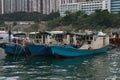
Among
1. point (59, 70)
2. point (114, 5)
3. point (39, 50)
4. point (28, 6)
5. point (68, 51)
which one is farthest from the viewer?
point (28, 6)

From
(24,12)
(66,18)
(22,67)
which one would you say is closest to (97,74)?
(22,67)

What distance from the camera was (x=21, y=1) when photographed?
155 meters

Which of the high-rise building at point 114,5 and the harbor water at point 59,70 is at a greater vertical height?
the high-rise building at point 114,5

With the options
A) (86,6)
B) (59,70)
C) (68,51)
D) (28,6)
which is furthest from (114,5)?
(59,70)

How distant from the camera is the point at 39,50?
129 feet

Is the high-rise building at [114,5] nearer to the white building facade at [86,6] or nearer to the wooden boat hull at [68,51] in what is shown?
the white building facade at [86,6]

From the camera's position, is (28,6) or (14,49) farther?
(28,6)

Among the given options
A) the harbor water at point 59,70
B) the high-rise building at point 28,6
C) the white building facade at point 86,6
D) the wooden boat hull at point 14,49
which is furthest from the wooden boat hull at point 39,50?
the high-rise building at point 28,6

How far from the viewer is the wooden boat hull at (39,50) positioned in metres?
38.9

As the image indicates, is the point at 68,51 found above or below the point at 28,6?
below

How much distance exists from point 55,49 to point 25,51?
511cm

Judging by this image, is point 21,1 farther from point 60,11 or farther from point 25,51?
point 25,51

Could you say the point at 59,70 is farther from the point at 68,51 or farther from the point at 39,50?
the point at 39,50

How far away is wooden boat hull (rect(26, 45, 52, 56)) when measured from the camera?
38881mm
